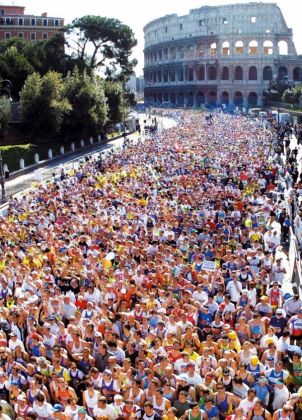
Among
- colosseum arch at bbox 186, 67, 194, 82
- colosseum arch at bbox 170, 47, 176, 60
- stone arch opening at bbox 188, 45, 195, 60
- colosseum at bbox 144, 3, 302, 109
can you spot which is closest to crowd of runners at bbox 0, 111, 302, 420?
colosseum at bbox 144, 3, 302, 109

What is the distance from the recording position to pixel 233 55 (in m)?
116

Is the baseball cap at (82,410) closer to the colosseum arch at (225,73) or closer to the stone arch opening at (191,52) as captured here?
the colosseum arch at (225,73)

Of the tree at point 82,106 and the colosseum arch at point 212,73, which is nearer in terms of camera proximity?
the tree at point 82,106

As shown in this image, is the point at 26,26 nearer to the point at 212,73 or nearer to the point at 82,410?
the point at 212,73

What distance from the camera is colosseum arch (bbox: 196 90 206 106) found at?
396 feet

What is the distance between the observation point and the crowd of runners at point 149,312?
8406 millimetres

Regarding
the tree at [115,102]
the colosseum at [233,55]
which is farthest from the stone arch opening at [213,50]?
the tree at [115,102]

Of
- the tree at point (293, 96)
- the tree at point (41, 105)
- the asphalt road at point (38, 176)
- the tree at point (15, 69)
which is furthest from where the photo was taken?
the tree at point (293, 96)

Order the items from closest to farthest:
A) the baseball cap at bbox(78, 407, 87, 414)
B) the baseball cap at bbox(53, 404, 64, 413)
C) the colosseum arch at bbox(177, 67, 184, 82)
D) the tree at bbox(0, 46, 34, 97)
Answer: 1. the baseball cap at bbox(78, 407, 87, 414)
2. the baseball cap at bbox(53, 404, 64, 413)
3. the tree at bbox(0, 46, 34, 97)
4. the colosseum arch at bbox(177, 67, 184, 82)

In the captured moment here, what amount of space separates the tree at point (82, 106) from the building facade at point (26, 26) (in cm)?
5534

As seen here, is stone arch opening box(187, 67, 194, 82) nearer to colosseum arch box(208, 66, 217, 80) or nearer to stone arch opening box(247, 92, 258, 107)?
colosseum arch box(208, 66, 217, 80)

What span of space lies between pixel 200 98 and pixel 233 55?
1063cm

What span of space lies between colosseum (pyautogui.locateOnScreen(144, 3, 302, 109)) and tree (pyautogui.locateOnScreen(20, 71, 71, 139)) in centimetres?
7237

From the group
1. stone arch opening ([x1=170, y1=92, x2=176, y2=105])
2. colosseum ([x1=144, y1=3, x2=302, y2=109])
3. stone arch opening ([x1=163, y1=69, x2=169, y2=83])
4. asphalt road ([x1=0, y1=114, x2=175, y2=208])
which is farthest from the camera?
stone arch opening ([x1=163, y1=69, x2=169, y2=83])
